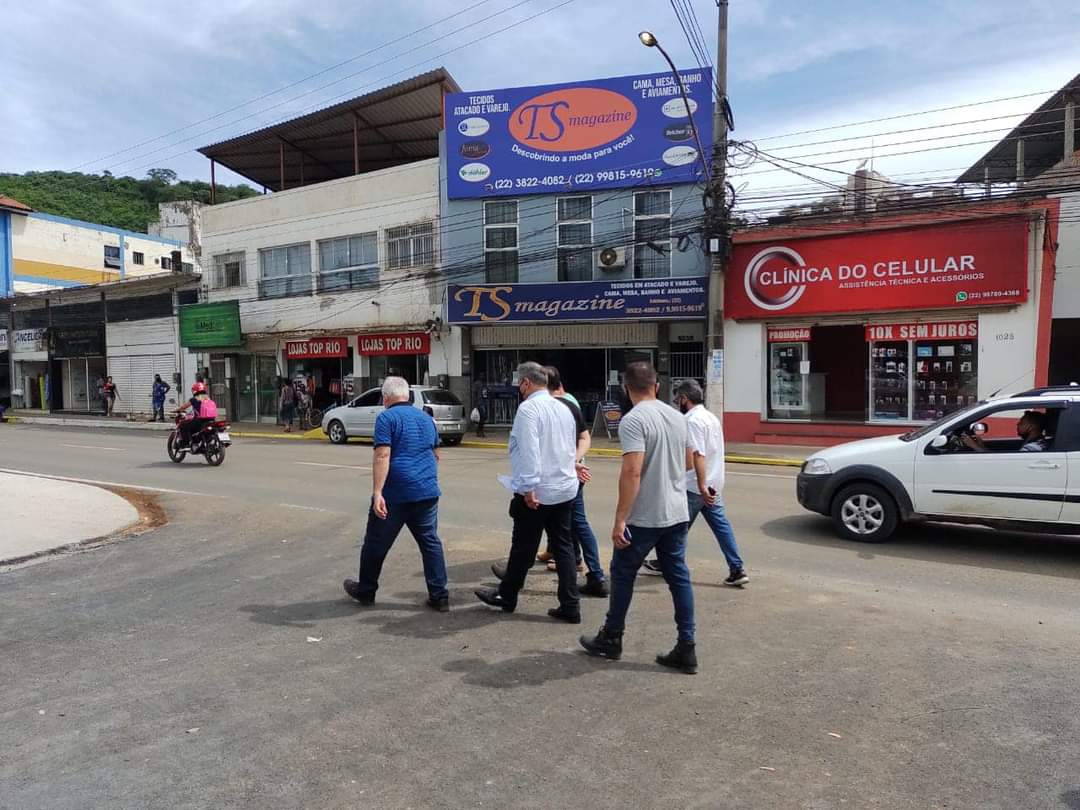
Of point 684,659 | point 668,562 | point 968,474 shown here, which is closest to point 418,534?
point 668,562

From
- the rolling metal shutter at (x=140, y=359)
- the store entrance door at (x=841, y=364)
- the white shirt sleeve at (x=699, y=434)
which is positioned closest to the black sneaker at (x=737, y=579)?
the white shirt sleeve at (x=699, y=434)

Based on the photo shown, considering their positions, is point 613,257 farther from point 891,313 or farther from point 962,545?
point 962,545

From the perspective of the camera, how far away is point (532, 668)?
4.32 metres

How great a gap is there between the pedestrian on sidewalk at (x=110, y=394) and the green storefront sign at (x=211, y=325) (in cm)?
533

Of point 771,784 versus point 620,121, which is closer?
point 771,784

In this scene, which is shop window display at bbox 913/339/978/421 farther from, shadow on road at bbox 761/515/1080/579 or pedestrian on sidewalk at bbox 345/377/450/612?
pedestrian on sidewalk at bbox 345/377/450/612

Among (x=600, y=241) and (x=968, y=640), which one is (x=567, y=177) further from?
(x=968, y=640)

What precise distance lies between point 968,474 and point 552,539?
4640mm

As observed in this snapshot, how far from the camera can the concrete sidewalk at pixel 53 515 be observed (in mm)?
7438

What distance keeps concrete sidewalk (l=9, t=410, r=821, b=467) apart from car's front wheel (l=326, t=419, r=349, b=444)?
99cm

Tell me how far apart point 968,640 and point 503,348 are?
58.5 feet

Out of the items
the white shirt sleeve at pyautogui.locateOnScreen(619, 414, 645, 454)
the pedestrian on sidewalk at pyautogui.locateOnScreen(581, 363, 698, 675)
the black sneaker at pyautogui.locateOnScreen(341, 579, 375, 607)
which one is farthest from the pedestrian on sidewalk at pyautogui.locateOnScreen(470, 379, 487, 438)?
the white shirt sleeve at pyautogui.locateOnScreen(619, 414, 645, 454)

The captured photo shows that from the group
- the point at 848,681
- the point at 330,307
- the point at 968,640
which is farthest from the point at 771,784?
the point at 330,307

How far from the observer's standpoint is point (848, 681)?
164 inches
